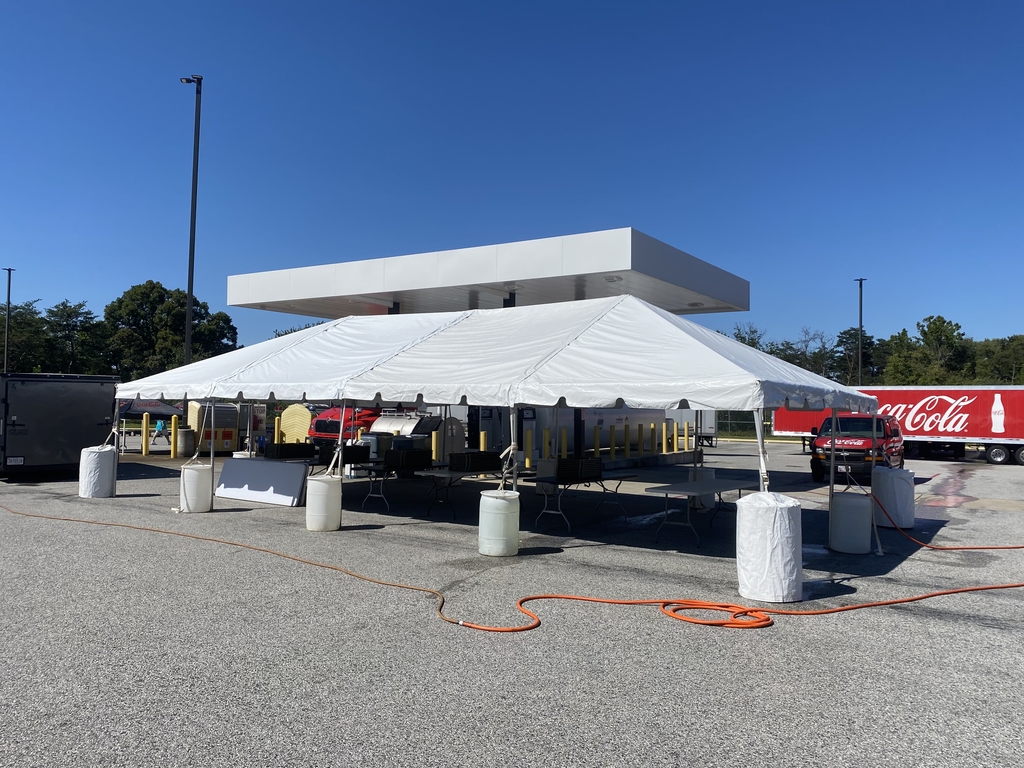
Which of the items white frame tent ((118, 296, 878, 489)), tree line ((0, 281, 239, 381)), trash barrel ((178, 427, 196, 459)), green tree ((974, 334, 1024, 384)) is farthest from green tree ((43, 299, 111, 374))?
green tree ((974, 334, 1024, 384))

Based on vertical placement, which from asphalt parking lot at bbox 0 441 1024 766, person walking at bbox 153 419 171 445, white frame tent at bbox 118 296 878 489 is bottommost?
A: asphalt parking lot at bbox 0 441 1024 766

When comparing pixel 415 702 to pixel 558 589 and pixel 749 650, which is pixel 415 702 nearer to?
pixel 749 650

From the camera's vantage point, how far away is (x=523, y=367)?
9883 mm

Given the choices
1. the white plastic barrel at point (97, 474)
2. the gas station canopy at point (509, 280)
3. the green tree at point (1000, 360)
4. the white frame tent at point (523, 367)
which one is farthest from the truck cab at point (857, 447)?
the green tree at point (1000, 360)

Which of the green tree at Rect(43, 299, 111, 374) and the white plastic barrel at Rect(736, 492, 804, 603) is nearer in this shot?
the white plastic barrel at Rect(736, 492, 804, 603)

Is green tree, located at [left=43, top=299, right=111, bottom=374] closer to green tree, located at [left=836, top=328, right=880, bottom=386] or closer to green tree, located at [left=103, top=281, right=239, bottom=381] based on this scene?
green tree, located at [left=103, top=281, right=239, bottom=381]

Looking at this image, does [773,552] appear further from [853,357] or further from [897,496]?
[853,357]

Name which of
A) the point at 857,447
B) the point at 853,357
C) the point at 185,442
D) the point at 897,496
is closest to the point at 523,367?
the point at 897,496

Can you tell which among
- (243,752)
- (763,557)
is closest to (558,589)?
(763,557)

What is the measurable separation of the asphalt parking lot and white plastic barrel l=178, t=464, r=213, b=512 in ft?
7.52

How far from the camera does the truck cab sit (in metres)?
19.7

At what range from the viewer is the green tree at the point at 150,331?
56.2m

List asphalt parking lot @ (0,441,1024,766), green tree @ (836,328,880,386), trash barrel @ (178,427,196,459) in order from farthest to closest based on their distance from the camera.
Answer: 1. green tree @ (836,328,880,386)
2. trash barrel @ (178,427,196,459)
3. asphalt parking lot @ (0,441,1024,766)

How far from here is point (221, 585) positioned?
7.54 m
